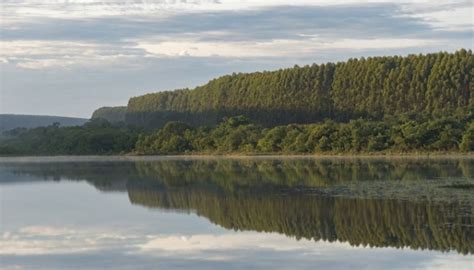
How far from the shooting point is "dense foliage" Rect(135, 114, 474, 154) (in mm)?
47469

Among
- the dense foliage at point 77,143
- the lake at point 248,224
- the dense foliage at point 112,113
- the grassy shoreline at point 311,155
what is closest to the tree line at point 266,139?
the dense foliage at point 77,143

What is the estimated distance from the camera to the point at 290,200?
66.5 ft

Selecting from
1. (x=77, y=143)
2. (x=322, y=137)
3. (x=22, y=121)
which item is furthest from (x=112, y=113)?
(x=322, y=137)

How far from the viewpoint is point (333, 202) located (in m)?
19.4

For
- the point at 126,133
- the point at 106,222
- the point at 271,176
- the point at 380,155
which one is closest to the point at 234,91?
the point at 126,133

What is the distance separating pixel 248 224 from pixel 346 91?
5027cm

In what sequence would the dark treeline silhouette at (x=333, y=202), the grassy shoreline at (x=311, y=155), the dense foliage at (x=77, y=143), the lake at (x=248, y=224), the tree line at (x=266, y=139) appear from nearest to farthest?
the lake at (x=248, y=224) < the dark treeline silhouette at (x=333, y=202) < the grassy shoreline at (x=311, y=155) < the tree line at (x=266, y=139) < the dense foliage at (x=77, y=143)

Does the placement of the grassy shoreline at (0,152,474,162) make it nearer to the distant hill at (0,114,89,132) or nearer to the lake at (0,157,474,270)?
the lake at (0,157,474,270)

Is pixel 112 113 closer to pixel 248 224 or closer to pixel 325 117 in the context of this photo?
pixel 325 117

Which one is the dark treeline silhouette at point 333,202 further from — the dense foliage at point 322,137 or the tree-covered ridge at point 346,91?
the tree-covered ridge at point 346,91

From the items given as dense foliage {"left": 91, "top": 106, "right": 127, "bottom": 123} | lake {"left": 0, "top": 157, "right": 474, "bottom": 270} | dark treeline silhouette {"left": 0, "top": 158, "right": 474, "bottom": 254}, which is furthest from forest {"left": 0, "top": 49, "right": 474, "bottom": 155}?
dense foliage {"left": 91, "top": 106, "right": 127, "bottom": 123}

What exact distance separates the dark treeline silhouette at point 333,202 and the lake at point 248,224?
3 centimetres

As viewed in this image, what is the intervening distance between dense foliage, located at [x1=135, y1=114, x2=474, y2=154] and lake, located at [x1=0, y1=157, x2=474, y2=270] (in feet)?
65.3

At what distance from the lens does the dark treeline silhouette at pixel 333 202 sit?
1423 centimetres
